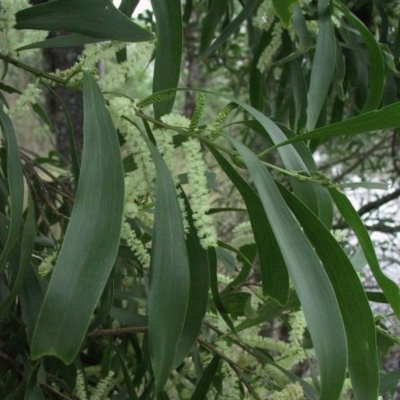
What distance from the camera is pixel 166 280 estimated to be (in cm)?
64

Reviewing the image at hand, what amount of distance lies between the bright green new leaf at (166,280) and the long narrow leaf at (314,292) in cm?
9

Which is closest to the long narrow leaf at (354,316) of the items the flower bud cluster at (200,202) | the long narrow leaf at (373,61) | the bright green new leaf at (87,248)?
the flower bud cluster at (200,202)

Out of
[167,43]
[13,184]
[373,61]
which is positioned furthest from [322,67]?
[13,184]

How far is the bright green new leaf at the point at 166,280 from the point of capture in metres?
0.61

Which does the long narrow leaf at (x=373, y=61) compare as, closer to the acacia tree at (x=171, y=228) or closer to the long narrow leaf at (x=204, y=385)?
the acacia tree at (x=171, y=228)

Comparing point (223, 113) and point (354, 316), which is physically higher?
point (223, 113)

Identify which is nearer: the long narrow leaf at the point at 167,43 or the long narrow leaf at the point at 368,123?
the long narrow leaf at the point at 368,123

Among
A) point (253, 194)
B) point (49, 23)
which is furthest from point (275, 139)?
point (49, 23)

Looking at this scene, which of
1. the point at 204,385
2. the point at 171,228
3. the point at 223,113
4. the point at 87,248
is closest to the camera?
the point at 87,248

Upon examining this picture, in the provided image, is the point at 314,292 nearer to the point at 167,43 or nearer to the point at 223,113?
the point at 223,113

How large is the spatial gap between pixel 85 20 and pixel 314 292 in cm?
40

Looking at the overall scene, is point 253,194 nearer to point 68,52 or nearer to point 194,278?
point 194,278

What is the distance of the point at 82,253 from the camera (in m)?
0.55

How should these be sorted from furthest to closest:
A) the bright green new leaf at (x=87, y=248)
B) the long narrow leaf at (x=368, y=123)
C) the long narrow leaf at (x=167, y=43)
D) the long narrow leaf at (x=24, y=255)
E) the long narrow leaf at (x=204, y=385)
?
the long narrow leaf at (x=204, y=385), the long narrow leaf at (x=167, y=43), the long narrow leaf at (x=24, y=255), the long narrow leaf at (x=368, y=123), the bright green new leaf at (x=87, y=248)
